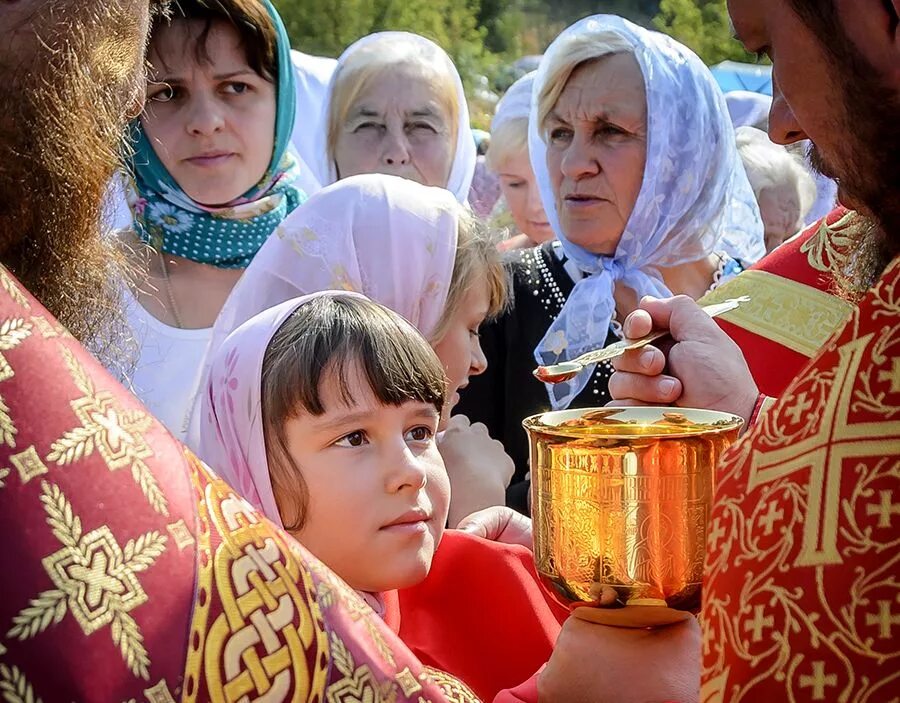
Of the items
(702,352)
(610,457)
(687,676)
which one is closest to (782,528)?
(610,457)

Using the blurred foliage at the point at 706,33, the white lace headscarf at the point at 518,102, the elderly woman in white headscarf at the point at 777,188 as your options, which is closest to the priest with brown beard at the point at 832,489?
the white lace headscarf at the point at 518,102

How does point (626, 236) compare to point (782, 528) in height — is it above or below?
above

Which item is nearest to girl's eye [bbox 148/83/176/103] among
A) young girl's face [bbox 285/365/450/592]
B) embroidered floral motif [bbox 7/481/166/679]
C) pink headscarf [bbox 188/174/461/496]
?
pink headscarf [bbox 188/174/461/496]

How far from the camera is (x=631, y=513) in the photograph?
1.63 m

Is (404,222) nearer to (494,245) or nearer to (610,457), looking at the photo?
(494,245)

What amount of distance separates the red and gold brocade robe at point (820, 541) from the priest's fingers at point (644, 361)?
1162 millimetres

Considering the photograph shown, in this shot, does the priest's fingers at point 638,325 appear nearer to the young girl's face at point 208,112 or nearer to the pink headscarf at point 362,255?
the pink headscarf at point 362,255

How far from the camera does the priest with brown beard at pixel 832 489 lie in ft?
3.70

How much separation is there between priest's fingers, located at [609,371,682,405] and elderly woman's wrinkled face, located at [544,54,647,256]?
1.98m

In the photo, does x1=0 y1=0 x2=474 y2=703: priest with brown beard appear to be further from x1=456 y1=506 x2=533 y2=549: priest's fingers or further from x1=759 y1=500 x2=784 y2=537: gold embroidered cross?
x1=456 y1=506 x2=533 y2=549: priest's fingers

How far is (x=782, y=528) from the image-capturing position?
1208mm

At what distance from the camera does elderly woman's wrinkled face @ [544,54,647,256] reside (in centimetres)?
436

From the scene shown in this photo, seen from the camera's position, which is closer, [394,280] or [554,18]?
[394,280]

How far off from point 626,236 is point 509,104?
7.48ft
